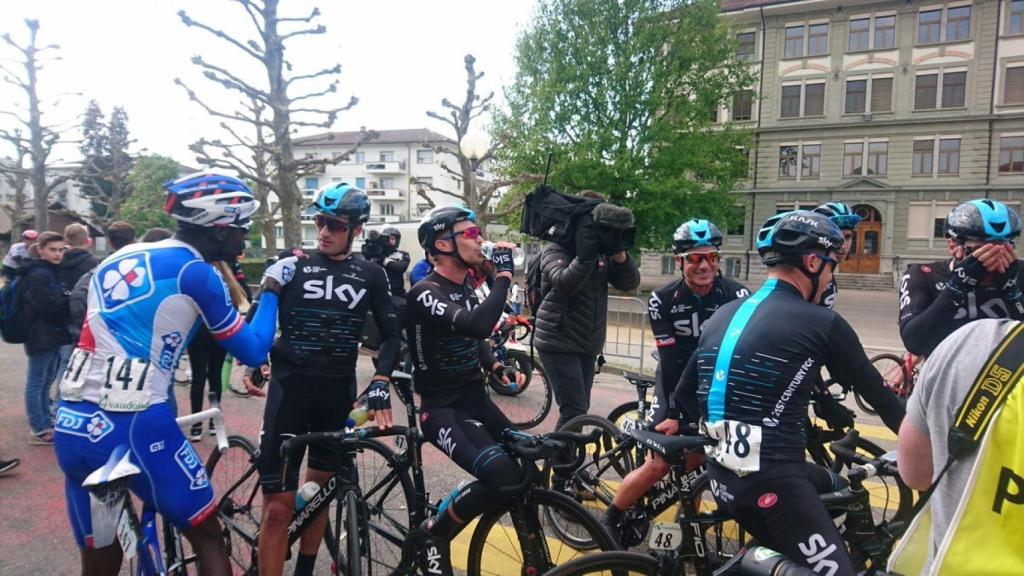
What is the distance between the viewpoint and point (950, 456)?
4.91 feet

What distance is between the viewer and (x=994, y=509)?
1.36m

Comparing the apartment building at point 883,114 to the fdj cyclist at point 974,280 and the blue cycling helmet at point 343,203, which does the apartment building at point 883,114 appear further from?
the blue cycling helmet at point 343,203

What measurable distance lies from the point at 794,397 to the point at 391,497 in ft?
7.26

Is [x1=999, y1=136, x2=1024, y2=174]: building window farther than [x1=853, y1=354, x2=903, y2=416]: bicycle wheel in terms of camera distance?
Yes

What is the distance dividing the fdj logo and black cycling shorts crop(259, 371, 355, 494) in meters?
0.42

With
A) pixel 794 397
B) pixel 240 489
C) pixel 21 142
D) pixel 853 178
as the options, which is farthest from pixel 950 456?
pixel 853 178

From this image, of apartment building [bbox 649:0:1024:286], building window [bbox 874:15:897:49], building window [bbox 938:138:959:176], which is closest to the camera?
apartment building [bbox 649:0:1024:286]

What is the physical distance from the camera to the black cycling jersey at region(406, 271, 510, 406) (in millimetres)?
3084

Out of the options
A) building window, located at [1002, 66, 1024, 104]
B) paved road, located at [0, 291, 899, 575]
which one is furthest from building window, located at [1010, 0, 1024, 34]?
paved road, located at [0, 291, 899, 575]

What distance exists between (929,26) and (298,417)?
4391cm

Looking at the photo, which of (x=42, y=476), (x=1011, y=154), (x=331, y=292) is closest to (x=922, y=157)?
(x=1011, y=154)

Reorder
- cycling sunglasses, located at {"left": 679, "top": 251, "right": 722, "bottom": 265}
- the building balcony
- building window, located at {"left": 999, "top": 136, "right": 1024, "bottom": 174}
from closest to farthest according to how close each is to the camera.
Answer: cycling sunglasses, located at {"left": 679, "top": 251, "right": 722, "bottom": 265} → building window, located at {"left": 999, "top": 136, "right": 1024, "bottom": 174} → the building balcony

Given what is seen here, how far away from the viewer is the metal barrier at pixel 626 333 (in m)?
10.8

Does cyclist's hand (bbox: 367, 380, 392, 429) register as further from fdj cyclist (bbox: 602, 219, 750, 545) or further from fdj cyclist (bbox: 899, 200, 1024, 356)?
fdj cyclist (bbox: 899, 200, 1024, 356)
